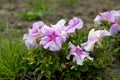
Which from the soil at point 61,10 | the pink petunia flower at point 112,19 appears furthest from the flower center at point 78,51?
the soil at point 61,10

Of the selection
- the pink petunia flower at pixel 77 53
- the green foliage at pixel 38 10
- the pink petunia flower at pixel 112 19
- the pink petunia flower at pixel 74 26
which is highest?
the green foliage at pixel 38 10

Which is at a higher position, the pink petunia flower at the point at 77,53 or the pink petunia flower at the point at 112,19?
the pink petunia flower at the point at 112,19

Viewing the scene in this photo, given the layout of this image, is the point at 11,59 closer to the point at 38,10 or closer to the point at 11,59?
the point at 11,59

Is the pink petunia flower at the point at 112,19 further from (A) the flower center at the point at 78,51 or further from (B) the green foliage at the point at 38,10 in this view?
(B) the green foliage at the point at 38,10

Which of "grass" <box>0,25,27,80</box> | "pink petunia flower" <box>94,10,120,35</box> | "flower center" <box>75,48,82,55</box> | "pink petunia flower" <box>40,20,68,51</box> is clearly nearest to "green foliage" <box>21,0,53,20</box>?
"grass" <box>0,25,27,80</box>

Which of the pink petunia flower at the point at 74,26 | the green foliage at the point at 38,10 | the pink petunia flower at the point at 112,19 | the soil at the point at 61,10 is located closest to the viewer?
the pink petunia flower at the point at 74,26

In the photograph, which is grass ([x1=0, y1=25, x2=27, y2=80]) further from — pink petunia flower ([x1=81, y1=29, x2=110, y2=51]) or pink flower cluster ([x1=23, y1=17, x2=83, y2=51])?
pink petunia flower ([x1=81, y1=29, x2=110, y2=51])

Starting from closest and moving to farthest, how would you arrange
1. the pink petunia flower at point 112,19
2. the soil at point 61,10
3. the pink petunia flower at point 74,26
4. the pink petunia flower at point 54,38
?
the pink petunia flower at point 54,38, the pink petunia flower at point 74,26, the pink petunia flower at point 112,19, the soil at point 61,10

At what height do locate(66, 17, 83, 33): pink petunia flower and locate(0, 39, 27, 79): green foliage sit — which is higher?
locate(66, 17, 83, 33): pink petunia flower
